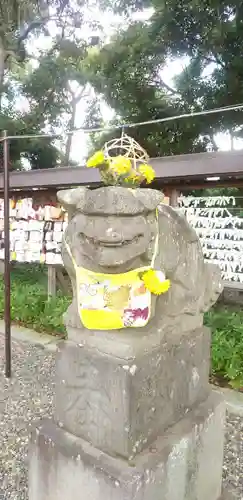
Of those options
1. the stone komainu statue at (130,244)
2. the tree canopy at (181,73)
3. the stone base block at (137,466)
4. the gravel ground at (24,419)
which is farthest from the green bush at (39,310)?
the tree canopy at (181,73)

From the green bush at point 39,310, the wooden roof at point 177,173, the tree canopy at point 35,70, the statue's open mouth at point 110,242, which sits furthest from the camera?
the tree canopy at point 35,70

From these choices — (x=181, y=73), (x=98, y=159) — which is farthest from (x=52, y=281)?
(x=181, y=73)

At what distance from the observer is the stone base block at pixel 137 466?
1.74 m

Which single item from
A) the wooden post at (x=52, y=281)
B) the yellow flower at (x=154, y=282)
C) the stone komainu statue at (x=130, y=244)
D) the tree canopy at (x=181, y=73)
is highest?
the tree canopy at (x=181, y=73)

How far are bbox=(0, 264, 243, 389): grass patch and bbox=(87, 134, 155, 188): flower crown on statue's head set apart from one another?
2814 millimetres

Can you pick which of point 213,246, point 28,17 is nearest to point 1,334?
point 213,246

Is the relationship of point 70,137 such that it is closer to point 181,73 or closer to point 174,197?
point 181,73

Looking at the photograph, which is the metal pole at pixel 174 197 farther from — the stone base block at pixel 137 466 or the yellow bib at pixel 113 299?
the yellow bib at pixel 113 299

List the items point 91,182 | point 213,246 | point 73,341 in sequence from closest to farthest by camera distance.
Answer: point 73,341
point 213,246
point 91,182

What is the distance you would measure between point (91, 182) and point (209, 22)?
5358 millimetres

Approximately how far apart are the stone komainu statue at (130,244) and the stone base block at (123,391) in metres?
0.16

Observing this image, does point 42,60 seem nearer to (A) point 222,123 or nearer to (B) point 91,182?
(A) point 222,123

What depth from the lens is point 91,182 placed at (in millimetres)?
5180

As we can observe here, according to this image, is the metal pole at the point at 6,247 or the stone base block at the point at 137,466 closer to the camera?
the stone base block at the point at 137,466
